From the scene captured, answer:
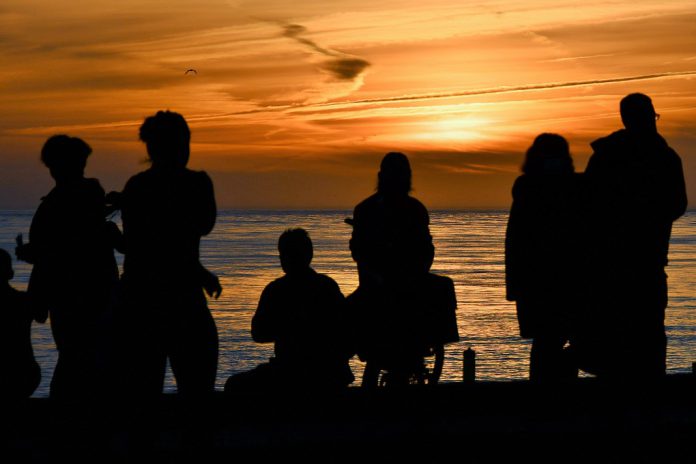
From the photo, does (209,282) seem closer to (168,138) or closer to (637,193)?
(168,138)

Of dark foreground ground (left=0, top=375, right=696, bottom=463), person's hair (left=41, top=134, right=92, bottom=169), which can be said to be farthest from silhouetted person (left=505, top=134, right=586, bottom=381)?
person's hair (left=41, top=134, right=92, bottom=169)

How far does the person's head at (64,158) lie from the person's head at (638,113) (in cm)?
326

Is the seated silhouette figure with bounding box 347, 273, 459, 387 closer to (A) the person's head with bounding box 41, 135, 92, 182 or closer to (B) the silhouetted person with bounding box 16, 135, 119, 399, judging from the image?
(B) the silhouetted person with bounding box 16, 135, 119, 399

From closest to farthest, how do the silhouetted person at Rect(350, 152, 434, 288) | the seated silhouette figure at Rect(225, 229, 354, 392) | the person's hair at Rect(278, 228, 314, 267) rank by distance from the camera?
the person's hair at Rect(278, 228, 314, 267) → the seated silhouette figure at Rect(225, 229, 354, 392) → the silhouetted person at Rect(350, 152, 434, 288)

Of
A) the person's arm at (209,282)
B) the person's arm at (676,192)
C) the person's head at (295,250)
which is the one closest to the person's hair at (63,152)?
the person's arm at (209,282)

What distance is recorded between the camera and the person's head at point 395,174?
7.29 metres

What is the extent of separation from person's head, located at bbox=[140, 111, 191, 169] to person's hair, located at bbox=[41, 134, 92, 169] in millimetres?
601

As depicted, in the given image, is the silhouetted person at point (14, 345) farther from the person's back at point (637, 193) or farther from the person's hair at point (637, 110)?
the person's hair at point (637, 110)

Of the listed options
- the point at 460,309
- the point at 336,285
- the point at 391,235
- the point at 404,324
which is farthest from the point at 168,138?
the point at 460,309

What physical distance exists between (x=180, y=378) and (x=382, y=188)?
264 cm

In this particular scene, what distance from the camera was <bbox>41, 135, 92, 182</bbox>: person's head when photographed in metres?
5.72

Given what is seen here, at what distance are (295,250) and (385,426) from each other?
1.26m

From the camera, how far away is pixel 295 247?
6848 mm

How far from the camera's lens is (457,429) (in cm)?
664
